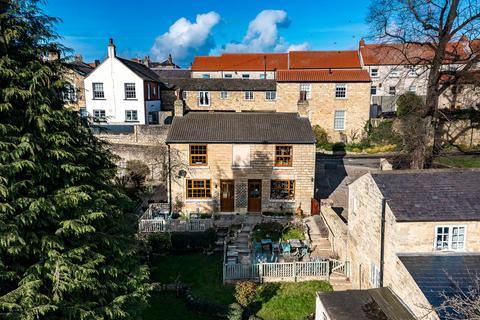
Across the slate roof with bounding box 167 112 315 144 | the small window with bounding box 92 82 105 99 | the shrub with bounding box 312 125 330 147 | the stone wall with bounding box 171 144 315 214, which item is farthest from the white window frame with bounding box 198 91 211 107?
the stone wall with bounding box 171 144 315 214

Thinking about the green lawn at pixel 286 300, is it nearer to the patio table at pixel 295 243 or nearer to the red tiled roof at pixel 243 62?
the patio table at pixel 295 243

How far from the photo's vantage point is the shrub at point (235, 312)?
13.9 m

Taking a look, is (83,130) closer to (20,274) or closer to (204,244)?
(20,274)

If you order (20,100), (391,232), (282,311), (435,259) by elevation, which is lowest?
(282,311)

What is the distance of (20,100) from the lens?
→ 8.78 metres

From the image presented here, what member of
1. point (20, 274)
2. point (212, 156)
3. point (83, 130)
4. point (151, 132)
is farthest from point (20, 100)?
point (151, 132)

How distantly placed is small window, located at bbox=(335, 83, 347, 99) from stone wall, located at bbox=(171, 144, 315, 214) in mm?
18335

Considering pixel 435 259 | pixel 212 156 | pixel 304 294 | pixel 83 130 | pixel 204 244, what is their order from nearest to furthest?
pixel 83 130 < pixel 435 259 < pixel 304 294 < pixel 204 244 < pixel 212 156

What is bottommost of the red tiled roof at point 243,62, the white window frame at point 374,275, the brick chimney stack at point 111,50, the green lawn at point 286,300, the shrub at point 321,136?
the green lawn at point 286,300

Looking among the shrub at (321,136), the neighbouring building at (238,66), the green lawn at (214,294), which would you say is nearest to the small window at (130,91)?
the neighbouring building at (238,66)

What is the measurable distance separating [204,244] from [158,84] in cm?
3136

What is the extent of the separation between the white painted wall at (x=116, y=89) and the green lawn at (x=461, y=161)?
105 feet

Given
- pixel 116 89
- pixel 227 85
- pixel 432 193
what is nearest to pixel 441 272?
pixel 432 193

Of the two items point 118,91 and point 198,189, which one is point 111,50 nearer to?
point 118,91
